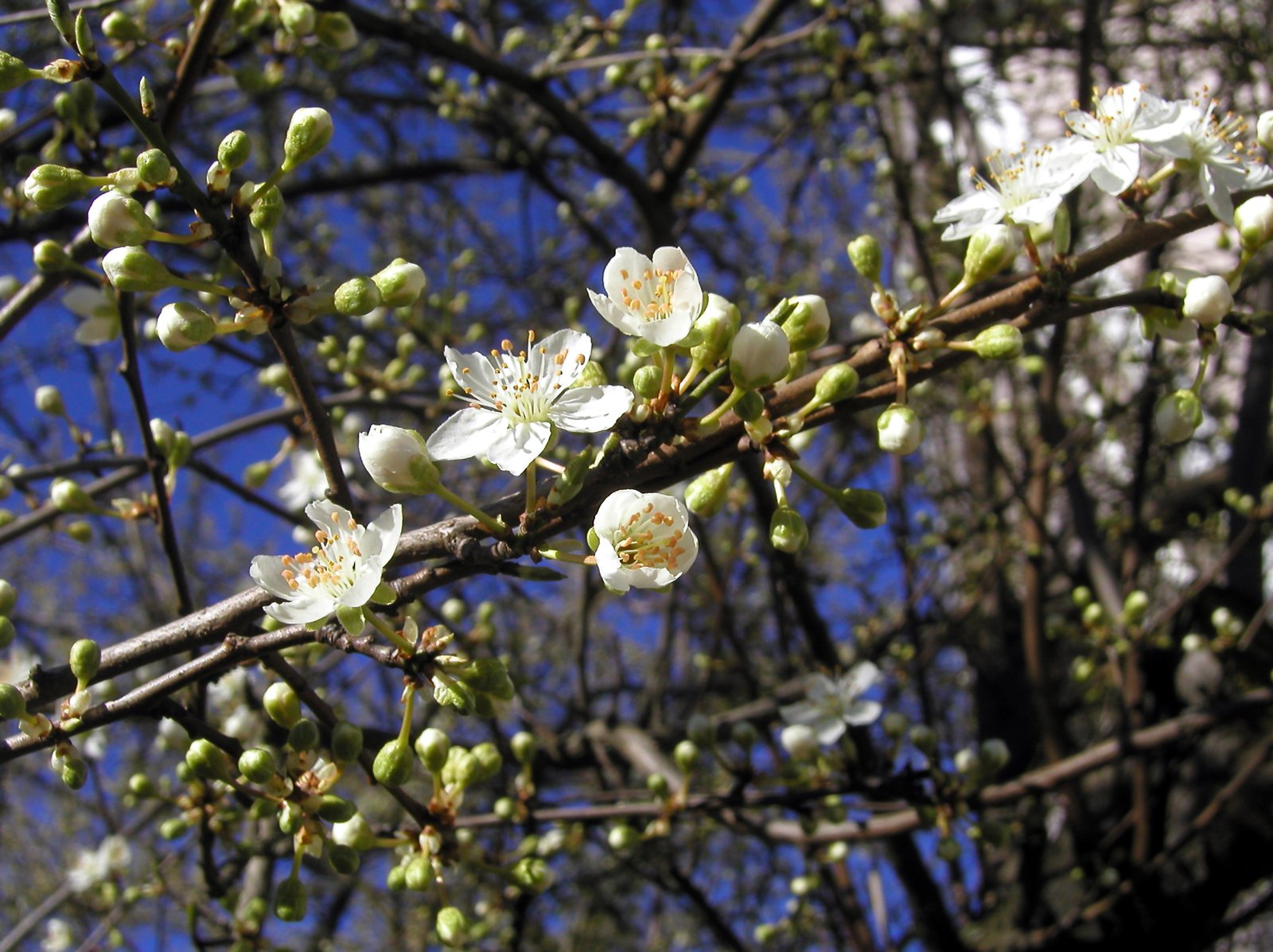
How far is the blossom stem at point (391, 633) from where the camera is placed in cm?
119

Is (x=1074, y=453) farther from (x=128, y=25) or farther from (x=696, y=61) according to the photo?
(x=128, y=25)

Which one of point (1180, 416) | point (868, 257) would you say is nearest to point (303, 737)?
point (868, 257)

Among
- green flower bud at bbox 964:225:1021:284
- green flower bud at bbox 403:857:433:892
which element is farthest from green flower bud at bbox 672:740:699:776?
green flower bud at bbox 964:225:1021:284

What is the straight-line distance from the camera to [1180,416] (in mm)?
1405

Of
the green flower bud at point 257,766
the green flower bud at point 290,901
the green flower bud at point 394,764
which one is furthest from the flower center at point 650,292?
the green flower bud at point 290,901

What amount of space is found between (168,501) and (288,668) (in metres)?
0.61

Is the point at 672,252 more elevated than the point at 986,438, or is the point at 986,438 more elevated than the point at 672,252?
the point at 986,438

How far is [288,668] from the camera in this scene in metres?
1.35

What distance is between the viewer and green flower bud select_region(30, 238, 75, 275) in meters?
1.67

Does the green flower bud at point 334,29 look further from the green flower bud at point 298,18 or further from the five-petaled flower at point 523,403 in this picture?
the five-petaled flower at point 523,403

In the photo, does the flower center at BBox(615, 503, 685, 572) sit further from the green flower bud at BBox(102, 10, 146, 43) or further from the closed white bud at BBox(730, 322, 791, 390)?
the green flower bud at BBox(102, 10, 146, 43)

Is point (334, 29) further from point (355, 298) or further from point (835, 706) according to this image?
point (835, 706)

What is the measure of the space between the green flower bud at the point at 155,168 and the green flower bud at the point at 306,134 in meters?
0.21

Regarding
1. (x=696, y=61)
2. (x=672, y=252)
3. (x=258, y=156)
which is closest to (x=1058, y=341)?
(x=696, y=61)
